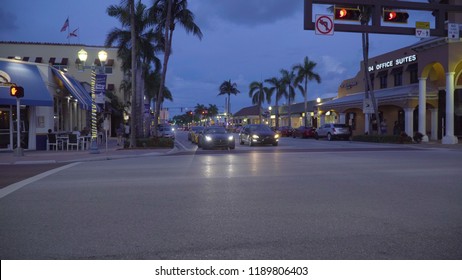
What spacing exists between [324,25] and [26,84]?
16583mm

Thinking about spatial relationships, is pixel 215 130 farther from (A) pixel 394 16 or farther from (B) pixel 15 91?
(A) pixel 394 16

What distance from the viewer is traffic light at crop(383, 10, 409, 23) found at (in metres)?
17.1

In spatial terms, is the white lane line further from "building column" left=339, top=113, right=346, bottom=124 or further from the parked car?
the parked car

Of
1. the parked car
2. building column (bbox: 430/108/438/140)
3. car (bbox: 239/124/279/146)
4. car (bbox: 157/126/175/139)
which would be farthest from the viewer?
the parked car

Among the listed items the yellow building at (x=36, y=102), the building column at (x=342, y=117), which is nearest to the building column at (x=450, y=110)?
the building column at (x=342, y=117)

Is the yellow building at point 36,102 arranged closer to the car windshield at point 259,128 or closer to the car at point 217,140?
the car at point 217,140

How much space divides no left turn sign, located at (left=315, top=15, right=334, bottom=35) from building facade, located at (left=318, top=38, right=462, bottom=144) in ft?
53.5

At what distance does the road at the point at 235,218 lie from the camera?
4938 mm

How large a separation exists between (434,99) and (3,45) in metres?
47.4

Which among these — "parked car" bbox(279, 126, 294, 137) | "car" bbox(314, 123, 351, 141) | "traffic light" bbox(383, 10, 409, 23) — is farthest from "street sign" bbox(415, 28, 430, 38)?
"parked car" bbox(279, 126, 294, 137)

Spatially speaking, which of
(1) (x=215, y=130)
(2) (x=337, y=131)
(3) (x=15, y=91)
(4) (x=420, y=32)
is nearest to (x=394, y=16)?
(4) (x=420, y=32)

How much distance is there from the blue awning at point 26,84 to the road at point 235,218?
42.4 ft

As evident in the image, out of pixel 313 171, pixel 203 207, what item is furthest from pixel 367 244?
pixel 313 171

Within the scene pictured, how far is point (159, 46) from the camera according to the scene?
37.4 m
